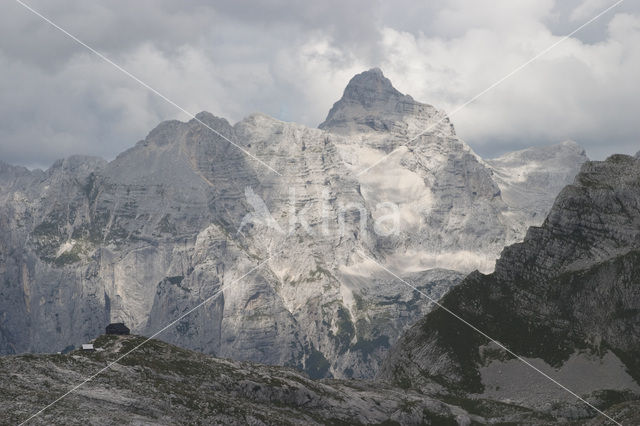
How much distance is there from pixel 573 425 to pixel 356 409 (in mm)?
53154

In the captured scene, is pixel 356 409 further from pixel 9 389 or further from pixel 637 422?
pixel 9 389

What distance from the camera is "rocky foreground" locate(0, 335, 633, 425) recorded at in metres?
125

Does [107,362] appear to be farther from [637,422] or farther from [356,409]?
[637,422]

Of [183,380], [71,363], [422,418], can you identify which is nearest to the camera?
[71,363]

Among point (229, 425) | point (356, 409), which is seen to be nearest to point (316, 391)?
point (356, 409)

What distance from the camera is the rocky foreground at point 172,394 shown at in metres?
125

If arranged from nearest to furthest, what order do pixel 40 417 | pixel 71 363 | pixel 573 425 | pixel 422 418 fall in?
pixel 40 417 → pixel 71 363 → pixel 573 425 → pixel 422 418

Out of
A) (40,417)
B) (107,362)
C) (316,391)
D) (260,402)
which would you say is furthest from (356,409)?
(40,417)

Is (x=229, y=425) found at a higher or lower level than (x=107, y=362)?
lower

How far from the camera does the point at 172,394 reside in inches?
5615

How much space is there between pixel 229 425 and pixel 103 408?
79.8 ft

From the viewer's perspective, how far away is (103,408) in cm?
12738

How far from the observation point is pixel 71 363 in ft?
468

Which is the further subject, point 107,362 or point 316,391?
point 316,391
